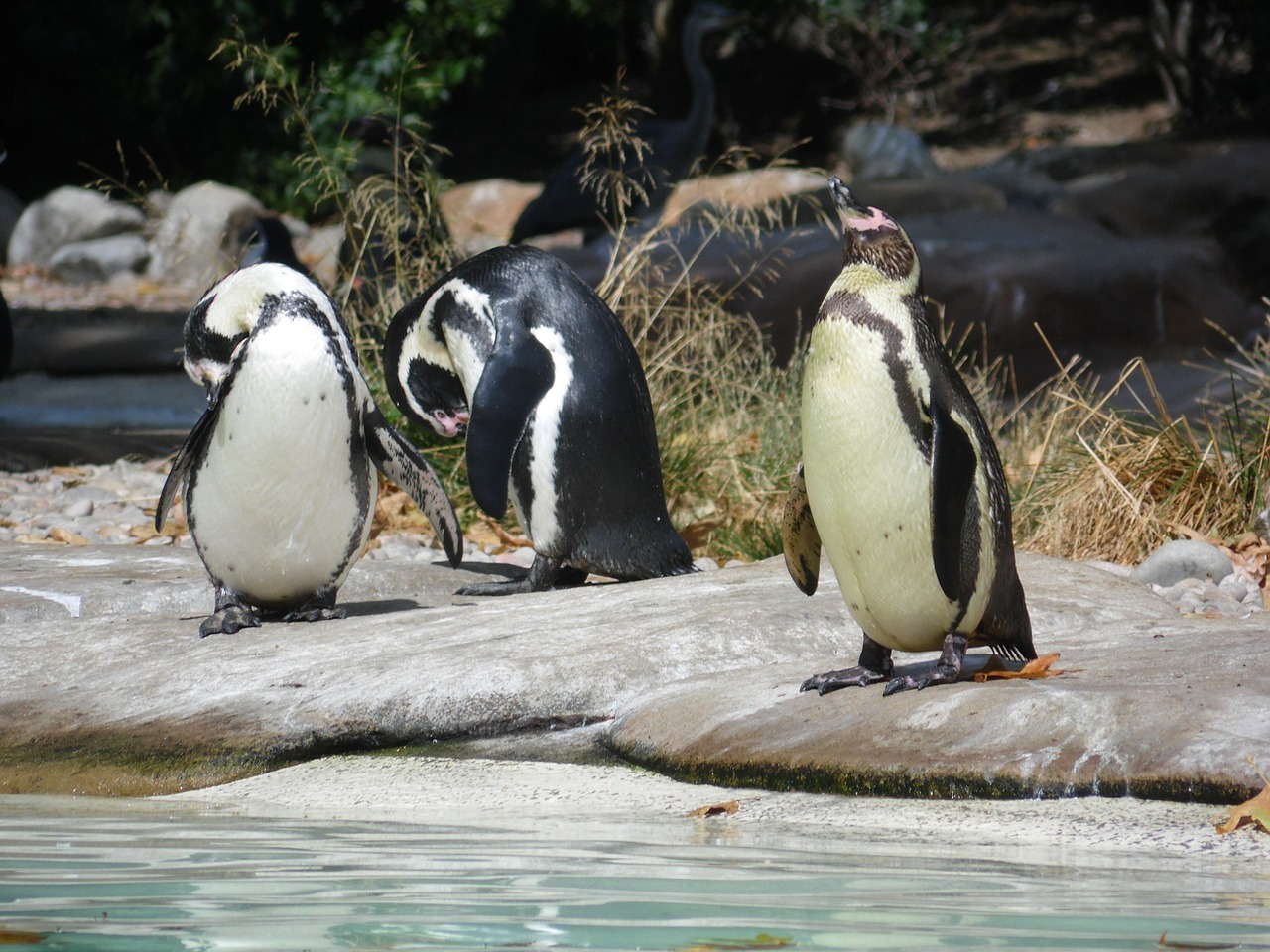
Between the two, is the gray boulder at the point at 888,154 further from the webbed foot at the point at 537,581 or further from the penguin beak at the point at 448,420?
the webbed foot at the point at 537,581

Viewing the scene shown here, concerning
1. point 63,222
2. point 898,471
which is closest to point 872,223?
point 898,471

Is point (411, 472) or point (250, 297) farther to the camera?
point (411, 472)

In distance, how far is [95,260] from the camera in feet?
57.8

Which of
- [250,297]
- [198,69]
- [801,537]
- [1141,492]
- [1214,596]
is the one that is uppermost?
[198,69]

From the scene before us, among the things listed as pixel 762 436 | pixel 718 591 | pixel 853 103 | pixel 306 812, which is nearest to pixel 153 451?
pixel 762 436

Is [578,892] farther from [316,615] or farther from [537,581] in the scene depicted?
[537,581]

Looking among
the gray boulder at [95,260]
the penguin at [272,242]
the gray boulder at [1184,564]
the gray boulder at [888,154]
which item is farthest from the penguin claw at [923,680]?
the gray boulder at [95,260]

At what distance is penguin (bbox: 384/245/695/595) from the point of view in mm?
4840

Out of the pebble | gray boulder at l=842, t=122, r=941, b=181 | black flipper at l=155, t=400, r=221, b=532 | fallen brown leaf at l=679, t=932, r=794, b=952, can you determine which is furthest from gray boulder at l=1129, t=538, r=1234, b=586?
gray boulder at l=842, t=122, r=941, b=181

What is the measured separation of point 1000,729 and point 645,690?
91cm

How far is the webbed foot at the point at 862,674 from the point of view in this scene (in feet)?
10.8

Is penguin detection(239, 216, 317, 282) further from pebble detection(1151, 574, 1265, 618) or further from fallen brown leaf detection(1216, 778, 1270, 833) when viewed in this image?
fallen brown leaf detection(1216, 778, 1270, 833)

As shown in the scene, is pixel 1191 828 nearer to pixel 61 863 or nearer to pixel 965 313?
pixel 61 863

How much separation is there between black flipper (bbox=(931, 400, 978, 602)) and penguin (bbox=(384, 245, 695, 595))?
6.21ft
